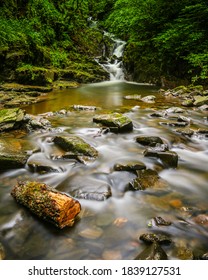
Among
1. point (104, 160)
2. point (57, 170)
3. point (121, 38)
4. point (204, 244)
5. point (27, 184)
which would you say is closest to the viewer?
point (204, 244)

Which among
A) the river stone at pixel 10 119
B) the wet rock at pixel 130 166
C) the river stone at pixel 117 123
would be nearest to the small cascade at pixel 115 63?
the river stone at pixel 117 123

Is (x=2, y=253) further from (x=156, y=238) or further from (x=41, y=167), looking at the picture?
(x=41, y=167)

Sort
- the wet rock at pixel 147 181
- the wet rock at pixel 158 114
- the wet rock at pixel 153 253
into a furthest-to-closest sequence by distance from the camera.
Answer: the wet rock at pixel 158 114, the wet rock at pixel 147 181, the wet rock at pixel 153 253

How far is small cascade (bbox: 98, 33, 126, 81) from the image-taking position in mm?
18575

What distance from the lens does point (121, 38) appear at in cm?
2305

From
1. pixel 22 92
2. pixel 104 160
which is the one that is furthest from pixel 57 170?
pixel 22 92

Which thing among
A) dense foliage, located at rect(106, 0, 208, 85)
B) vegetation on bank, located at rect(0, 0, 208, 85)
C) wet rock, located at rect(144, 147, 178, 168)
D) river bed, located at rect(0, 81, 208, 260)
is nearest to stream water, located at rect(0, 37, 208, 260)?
river bed, located at rect(0, 81, 208, 260)

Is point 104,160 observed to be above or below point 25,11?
below

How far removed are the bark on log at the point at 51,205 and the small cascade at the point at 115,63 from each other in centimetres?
1645

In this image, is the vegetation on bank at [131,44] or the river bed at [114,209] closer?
the river bed at [114,209]

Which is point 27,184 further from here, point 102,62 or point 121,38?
point 121,38

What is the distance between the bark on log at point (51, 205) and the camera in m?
2.45

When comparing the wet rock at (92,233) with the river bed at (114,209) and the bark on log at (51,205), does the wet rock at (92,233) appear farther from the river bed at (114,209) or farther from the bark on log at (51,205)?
the bark on log at (51,205)
